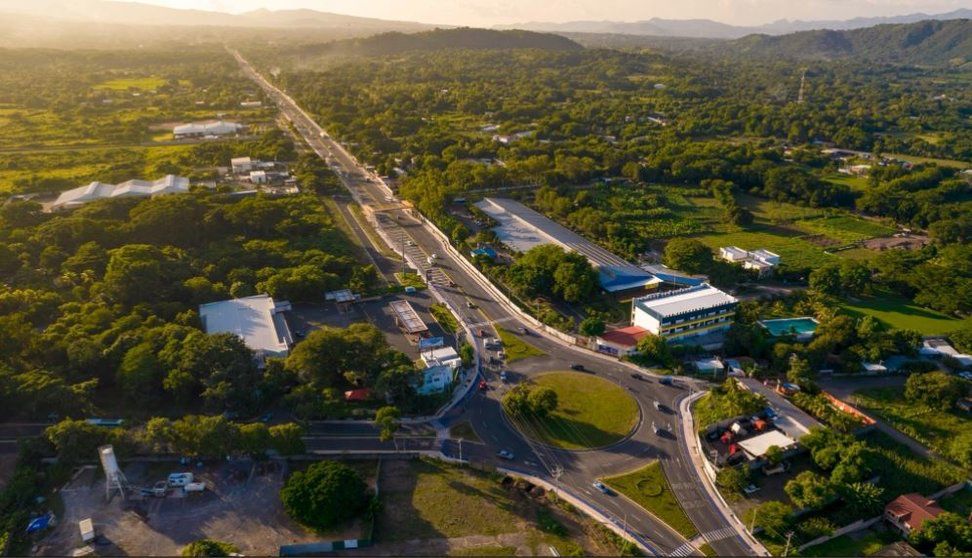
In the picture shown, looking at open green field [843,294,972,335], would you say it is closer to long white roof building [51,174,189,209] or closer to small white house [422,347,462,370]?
small white house [422,347,462,370]

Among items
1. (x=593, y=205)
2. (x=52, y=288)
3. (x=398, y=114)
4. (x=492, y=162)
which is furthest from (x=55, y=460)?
(x=398, y=114)

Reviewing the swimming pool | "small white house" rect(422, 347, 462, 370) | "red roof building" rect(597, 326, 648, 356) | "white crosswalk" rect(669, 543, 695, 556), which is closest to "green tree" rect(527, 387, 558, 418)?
"small white house" rect(422, 347, 462, 370)

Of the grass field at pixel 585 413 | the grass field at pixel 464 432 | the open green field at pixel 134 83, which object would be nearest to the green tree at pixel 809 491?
the grass field at pixel 585 413

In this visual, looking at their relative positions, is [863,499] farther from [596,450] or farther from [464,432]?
[464,432]

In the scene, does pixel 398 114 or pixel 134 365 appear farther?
pixel 398 114

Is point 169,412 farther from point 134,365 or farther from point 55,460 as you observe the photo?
point 55,460

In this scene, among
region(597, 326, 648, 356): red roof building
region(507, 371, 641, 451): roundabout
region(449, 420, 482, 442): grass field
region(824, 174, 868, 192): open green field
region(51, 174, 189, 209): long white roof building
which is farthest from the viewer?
region(824, 174, 868, 192): open green field

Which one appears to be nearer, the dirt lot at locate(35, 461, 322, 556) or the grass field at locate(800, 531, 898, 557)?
the dirt lot at locate(35, 461, 322, 556)
